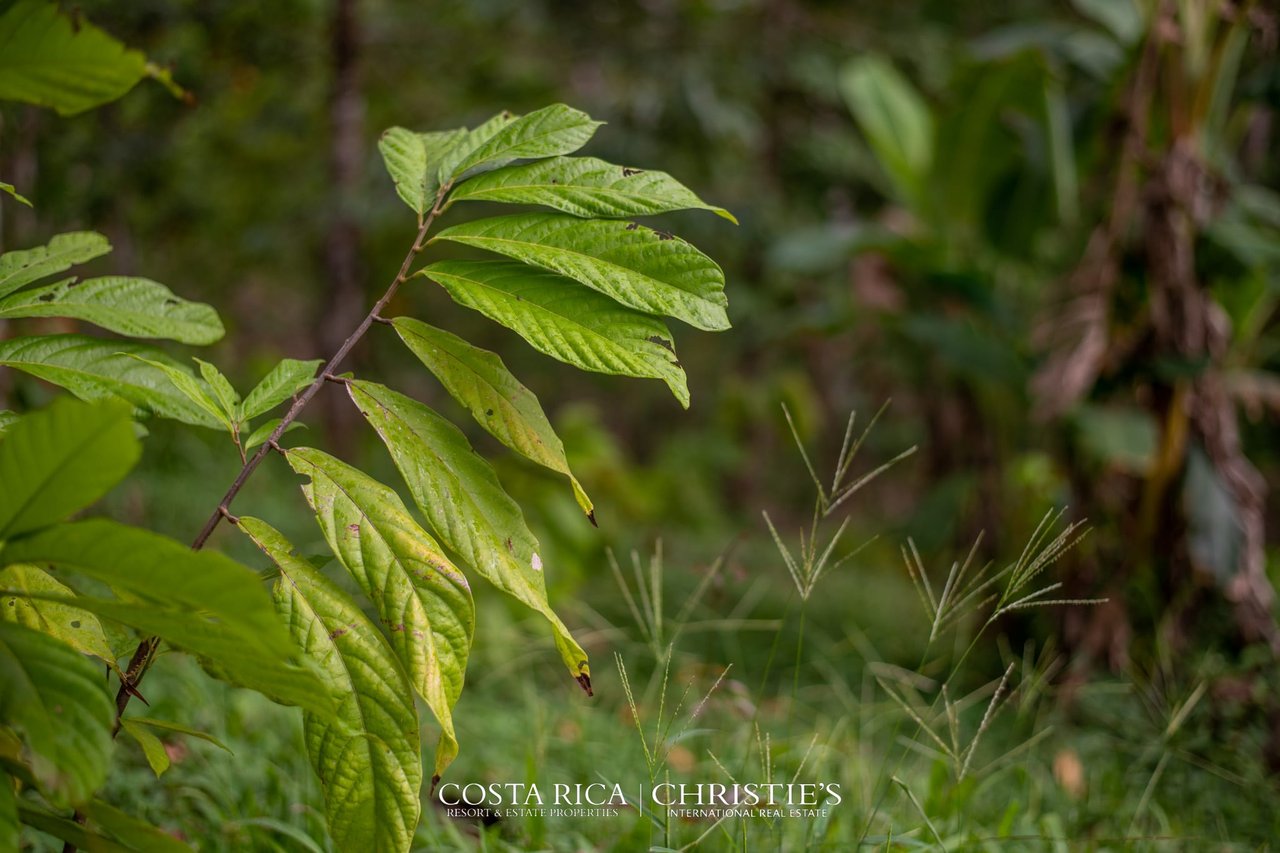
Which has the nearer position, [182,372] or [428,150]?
[182,372]

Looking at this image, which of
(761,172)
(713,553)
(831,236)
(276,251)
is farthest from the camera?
(761,172)

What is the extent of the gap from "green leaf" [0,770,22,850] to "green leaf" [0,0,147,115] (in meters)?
0.58

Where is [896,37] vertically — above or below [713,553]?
above

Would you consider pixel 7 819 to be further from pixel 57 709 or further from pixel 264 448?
pixel 264 448

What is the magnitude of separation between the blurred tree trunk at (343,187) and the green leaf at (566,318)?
3848 millimetres

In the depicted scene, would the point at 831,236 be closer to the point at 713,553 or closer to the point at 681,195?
the point at 713,553

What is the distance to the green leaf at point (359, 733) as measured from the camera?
83 centimetres

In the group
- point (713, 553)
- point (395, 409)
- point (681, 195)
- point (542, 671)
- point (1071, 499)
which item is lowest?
point (713, 553)

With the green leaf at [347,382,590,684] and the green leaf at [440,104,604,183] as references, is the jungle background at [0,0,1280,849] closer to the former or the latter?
the green leaf at [347,382,590,684]

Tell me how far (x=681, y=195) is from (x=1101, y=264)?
7.99 ft

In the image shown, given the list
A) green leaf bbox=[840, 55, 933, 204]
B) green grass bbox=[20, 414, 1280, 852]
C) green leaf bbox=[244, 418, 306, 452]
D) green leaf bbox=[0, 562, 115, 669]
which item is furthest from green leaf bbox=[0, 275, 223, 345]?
green leaf bbox=[840, 55, 933, 204]

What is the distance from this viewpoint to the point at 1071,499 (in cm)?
295

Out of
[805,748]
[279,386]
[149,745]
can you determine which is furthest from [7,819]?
[805,748]

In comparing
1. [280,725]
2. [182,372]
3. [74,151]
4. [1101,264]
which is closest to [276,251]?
[74,151]
